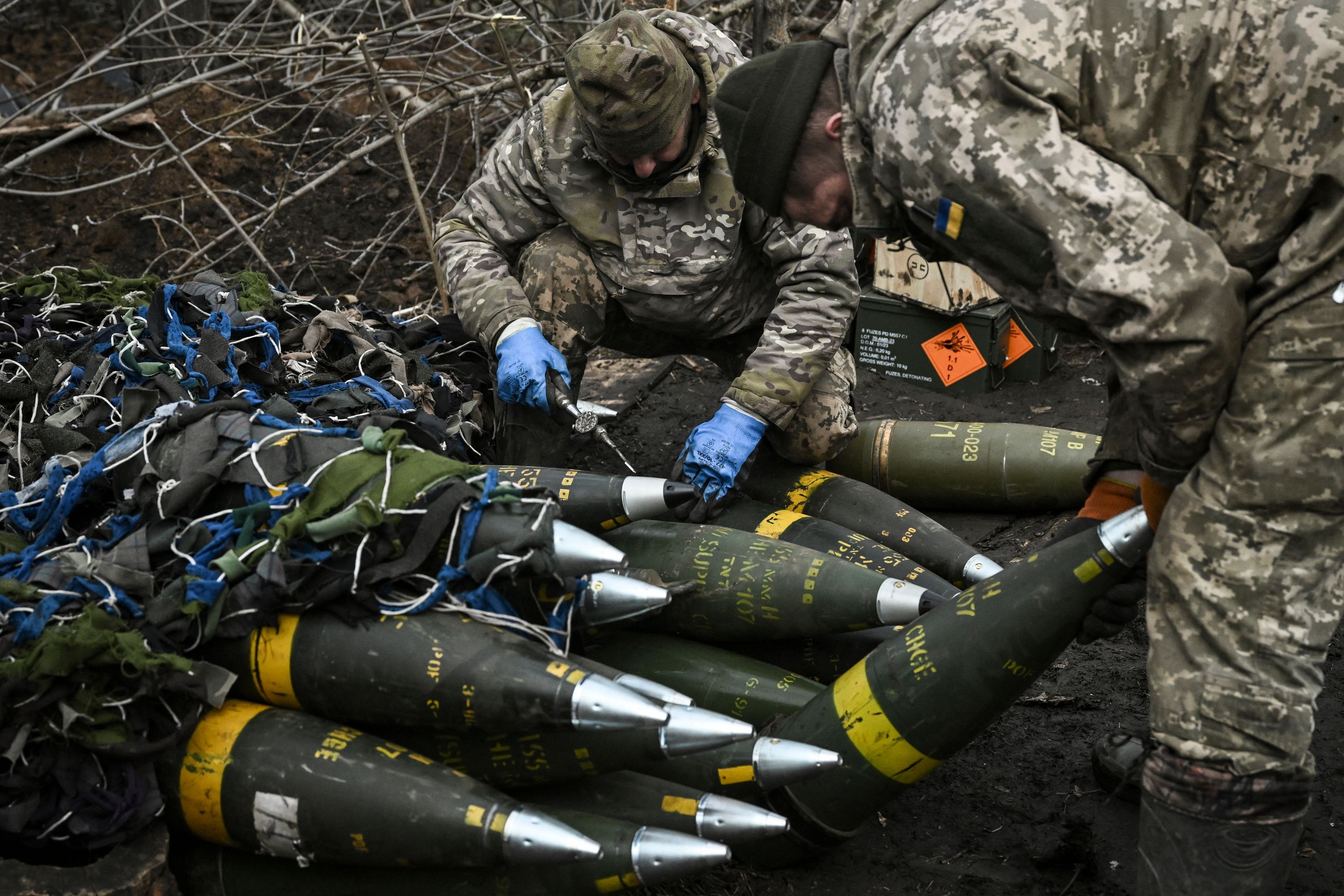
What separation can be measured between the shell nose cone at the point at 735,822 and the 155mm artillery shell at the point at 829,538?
92 centimetres

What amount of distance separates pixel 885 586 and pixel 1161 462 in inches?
33.8

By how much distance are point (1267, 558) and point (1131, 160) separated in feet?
2.56

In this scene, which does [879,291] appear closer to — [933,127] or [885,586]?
[885,586]

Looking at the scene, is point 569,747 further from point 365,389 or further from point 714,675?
point 365,389

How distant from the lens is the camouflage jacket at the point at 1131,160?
210cm

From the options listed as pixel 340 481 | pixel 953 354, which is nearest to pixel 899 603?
pixel 340 481

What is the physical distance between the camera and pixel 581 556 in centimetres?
272

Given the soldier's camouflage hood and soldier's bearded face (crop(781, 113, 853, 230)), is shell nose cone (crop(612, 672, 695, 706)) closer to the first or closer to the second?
soldier's bearded face (crop(781, 113, 853, 230))

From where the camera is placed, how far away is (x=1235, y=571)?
2.28 metres

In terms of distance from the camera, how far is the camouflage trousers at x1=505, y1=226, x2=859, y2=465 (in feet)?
13.8

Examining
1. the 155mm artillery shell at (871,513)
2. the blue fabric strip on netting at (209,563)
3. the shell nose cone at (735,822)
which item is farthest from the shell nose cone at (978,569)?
the blue fabric strip on netting at (209,563)

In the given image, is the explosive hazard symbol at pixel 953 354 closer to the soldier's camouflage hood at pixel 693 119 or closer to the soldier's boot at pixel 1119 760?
the soldier's camouflage hood at pixel 693 119

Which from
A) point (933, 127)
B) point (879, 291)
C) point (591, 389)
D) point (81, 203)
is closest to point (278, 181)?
point (81, 203)

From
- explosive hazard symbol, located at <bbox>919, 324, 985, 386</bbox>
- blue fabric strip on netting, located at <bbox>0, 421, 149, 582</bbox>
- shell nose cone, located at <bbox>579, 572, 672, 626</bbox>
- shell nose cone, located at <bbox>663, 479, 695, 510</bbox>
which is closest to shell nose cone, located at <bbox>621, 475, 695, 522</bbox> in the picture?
shell nose cone, located at <bbox>663, 479, 695, 510</bbox>
